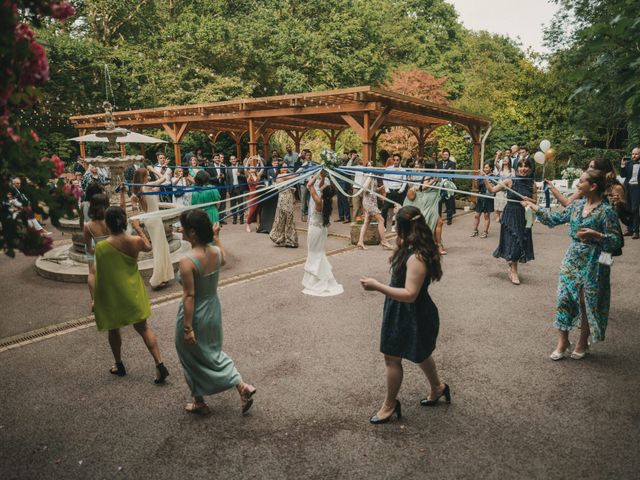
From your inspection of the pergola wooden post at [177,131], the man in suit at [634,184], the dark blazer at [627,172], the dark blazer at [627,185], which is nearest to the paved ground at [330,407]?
the man in suit at [634,184]

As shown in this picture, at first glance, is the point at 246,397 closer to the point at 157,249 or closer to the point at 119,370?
the point at 119,370

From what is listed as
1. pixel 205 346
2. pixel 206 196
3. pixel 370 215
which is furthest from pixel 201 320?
pixel 370 215

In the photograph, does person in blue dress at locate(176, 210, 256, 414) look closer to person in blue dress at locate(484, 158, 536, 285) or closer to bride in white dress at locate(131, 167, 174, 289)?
bride in white dress at locate(131, 167, 174, 289)

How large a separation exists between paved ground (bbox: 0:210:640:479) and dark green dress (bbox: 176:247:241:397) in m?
0.31

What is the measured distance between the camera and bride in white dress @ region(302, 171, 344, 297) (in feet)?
21.5

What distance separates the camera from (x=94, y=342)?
506 cm

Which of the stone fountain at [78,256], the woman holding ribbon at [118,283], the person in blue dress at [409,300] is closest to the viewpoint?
the person in blue dress at [409,300]

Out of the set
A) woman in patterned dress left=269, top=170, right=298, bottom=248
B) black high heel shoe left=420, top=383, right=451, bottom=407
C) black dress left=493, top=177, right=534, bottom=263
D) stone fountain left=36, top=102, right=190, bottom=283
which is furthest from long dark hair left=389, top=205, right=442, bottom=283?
woman in patterned dress left=269, top=170, right=298, bottom=248

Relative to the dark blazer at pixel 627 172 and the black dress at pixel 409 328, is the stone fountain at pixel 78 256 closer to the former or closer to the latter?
the black dress at pixel 409 328

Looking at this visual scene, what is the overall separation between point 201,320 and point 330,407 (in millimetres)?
1248

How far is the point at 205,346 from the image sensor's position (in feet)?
11.4

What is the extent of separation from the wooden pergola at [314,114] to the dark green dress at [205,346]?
8120 mm

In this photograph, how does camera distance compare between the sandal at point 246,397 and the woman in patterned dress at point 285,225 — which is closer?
the sandal at point 246,397

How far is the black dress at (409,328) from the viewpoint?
3285mm
